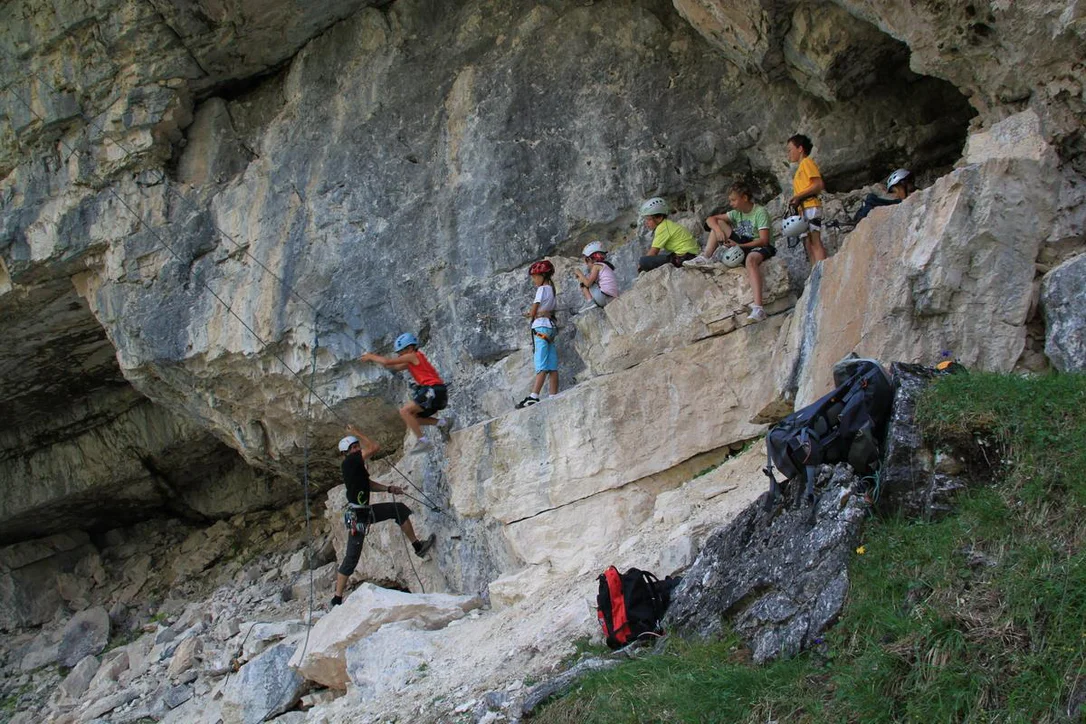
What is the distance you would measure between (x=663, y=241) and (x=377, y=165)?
13.0ft

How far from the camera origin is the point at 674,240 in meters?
10.6

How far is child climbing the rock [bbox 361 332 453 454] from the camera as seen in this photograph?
1095 cm

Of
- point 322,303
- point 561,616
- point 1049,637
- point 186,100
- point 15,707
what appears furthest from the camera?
point 15,707

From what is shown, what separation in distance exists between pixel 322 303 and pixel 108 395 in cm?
621

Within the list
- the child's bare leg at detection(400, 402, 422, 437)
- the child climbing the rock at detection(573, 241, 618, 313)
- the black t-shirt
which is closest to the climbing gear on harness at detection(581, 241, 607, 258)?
the child climbing the rock at detection(573, 241, 618, 313)

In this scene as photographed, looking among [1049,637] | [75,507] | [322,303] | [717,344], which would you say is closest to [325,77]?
[322,303]

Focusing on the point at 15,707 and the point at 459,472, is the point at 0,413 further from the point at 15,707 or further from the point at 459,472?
the point at 459,472

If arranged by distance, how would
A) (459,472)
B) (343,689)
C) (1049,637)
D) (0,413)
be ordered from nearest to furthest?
(1049,637), (343,689), (459,472), (0,413)

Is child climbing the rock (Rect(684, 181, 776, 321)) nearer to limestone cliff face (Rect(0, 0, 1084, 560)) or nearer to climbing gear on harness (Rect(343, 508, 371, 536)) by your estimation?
limestone cliff face (Rect(0, 0, 1084, 560))

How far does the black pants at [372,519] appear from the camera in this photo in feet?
37.8

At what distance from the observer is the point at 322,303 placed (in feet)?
42.0

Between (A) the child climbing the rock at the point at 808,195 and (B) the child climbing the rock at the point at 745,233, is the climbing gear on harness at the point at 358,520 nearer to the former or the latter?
(B) the child climbing the rock at the point at 745,233

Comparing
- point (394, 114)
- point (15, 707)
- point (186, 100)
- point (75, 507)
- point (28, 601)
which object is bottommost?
point (15, 707)

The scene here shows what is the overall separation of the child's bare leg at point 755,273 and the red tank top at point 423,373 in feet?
10.7
